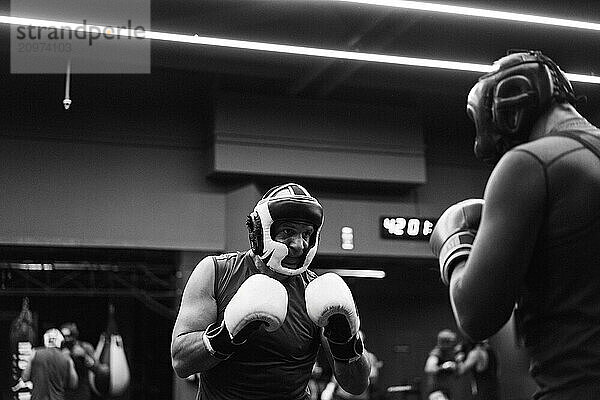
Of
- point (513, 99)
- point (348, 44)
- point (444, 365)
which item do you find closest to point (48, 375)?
point (444, 365)

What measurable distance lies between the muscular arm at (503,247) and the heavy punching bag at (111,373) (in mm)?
7136

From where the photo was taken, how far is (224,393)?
210 centimetres

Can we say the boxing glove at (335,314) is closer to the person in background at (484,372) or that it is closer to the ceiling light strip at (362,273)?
the person in background at (484,372)

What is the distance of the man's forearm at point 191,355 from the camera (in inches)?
79.0

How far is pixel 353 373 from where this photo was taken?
2.25 meters

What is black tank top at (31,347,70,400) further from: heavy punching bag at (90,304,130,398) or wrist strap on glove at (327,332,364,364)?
wrist strap on glove at (327,332,364,364)

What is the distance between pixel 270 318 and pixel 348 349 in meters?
0.34

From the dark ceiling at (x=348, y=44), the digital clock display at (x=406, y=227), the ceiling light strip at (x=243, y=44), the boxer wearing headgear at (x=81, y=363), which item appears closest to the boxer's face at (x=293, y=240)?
the ceiling light strip at (x=243, y=44)

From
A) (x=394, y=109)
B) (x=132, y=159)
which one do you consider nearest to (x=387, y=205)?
(x=394, y=109)

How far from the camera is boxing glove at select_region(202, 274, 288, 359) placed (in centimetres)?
193

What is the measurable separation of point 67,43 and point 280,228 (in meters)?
5.22

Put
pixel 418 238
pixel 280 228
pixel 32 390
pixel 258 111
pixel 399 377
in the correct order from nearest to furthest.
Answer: pixel 280 228, pixel 32 390, pixel 258 111, pixel 418 238, pixel 399 377

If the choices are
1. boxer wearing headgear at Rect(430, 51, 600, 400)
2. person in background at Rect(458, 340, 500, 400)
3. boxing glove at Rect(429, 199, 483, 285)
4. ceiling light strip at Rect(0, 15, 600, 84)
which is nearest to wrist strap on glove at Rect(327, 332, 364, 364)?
boxing glove at Rect(429, 199, 483, 285)

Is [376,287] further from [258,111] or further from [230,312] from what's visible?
[230,312]
